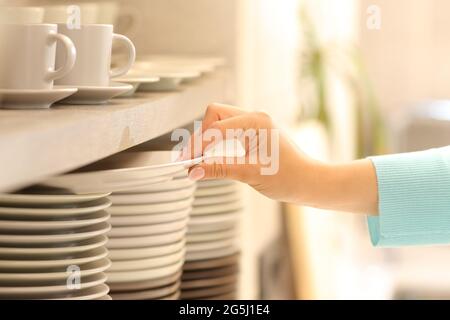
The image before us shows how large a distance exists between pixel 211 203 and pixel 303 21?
1784mm

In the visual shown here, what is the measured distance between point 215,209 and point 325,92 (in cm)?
179

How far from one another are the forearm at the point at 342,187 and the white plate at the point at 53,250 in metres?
0.23

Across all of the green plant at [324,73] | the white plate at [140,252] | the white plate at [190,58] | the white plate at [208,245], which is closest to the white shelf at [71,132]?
the white plate at [140,252]

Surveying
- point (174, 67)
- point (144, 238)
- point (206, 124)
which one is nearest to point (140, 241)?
point (144, 238)

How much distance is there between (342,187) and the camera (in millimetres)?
857

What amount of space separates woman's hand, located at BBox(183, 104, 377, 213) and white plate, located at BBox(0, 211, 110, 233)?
9 centimetres

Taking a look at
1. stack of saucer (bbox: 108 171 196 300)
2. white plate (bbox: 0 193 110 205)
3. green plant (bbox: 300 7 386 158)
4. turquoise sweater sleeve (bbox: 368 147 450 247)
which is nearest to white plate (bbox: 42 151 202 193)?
white plate (bbox: 0 193 110 205)

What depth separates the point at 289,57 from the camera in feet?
8.17

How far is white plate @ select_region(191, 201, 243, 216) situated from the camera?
111 centimetres

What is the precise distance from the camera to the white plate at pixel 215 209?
1.11m

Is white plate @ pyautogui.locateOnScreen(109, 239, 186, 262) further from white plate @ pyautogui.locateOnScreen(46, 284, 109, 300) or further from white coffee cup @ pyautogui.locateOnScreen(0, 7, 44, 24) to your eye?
white coffee cup @ pyautogui.locateOnScreen(0, 7, 44, 24)

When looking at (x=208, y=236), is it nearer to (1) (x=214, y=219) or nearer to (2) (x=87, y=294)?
(1) (x=214, y=219)

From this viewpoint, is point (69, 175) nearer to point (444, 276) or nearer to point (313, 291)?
point (313, 291)

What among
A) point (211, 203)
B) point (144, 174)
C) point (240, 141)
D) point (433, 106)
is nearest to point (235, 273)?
point (211, 203)
